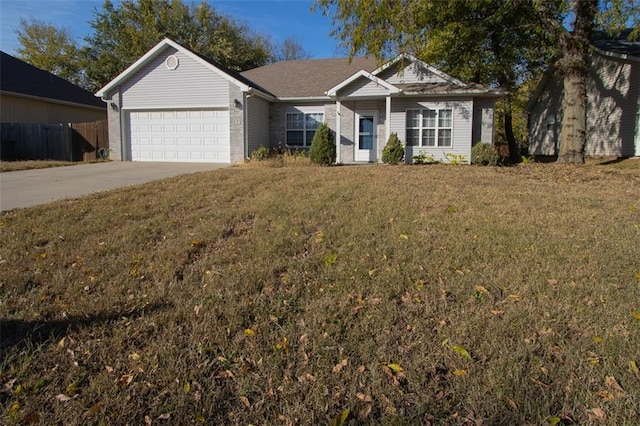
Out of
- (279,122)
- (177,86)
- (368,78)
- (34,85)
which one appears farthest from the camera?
(34,85)

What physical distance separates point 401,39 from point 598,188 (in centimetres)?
817

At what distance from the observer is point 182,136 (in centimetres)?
1678

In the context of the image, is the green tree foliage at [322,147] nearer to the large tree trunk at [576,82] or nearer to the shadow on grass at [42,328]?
the large tree trunk at [576,82]

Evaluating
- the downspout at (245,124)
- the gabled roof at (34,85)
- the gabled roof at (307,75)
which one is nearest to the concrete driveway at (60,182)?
the downspout at (245,124)

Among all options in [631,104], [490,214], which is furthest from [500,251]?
[631,104]

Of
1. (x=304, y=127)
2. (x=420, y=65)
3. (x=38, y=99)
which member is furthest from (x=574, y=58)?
(x=38, y=99)

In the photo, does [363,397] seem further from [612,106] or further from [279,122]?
[612,106]

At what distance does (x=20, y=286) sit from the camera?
3838mm

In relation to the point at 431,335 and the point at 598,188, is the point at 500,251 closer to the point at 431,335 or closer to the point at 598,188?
A: the point at 431,335

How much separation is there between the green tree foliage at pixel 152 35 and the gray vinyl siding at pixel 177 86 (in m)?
15.1

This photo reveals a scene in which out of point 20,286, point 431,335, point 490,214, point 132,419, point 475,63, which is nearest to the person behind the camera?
point 132,419

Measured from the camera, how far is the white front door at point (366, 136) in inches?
674

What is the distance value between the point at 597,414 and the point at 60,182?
1156 cm

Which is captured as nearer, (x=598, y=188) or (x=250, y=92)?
(x=598, y=188)
